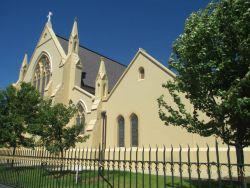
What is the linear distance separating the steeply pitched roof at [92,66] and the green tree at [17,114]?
9.68 meters

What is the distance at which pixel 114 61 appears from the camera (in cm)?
4506

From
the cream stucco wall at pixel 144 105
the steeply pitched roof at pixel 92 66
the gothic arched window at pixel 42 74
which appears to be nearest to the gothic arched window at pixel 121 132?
the cream stucco wall at pixel 144 105

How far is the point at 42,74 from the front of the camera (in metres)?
36.2

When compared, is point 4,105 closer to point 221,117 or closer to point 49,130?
point 49,130

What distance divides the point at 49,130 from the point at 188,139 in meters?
9.51

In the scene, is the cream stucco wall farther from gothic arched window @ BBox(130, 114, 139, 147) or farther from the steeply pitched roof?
the steeply pitched roof

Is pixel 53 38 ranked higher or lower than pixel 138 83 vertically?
higher

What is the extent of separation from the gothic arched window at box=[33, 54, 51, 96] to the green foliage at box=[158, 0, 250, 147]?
26534 mm

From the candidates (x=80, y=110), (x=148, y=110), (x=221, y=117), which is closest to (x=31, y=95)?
(x=80, y=110)

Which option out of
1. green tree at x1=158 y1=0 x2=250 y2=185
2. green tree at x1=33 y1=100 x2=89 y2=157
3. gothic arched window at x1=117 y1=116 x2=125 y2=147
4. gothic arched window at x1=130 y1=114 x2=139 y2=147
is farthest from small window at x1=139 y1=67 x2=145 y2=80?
green tree at x1=158 y1=0 x2=250 y2=185

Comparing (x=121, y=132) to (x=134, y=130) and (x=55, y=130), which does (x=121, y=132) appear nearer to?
(x=134, y=130)

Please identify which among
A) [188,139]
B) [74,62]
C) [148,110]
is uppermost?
[74,62]

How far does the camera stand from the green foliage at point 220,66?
941 cm

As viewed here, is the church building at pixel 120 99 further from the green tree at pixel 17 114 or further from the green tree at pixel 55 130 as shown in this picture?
the green tree at pixel 55 130
